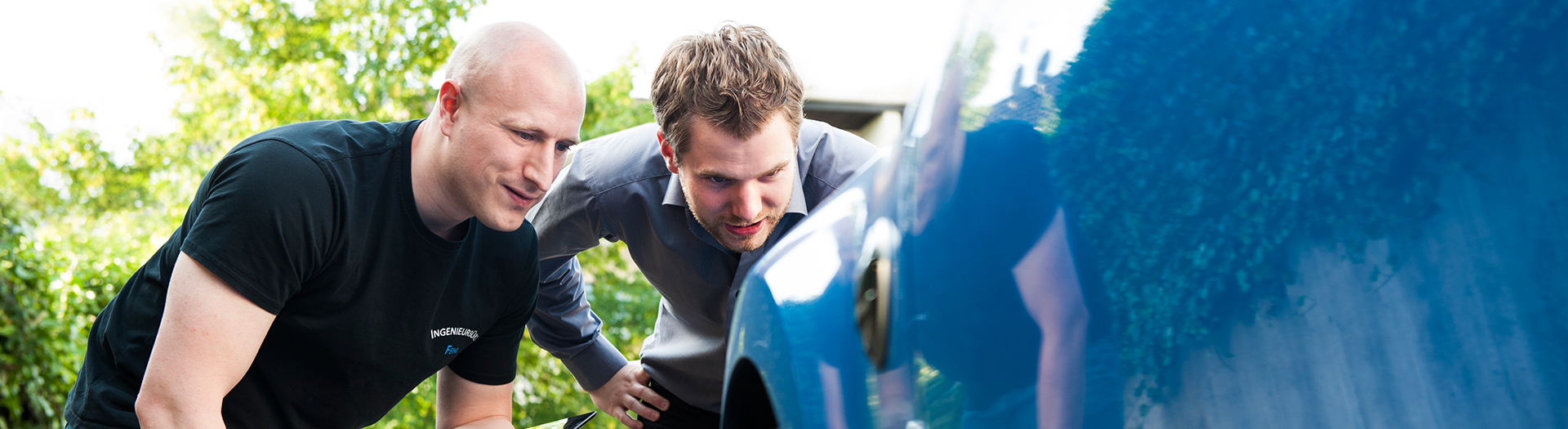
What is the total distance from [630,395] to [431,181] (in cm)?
127

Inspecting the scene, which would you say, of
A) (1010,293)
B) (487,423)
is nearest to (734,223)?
(487,423)

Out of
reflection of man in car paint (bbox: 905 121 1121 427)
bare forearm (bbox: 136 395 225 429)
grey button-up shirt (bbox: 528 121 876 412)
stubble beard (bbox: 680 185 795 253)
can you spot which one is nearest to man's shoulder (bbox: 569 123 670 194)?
grey button-up shirt (bbox: 528 121 876 412)

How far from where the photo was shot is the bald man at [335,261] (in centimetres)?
159

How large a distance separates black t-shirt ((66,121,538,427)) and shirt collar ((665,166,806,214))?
448 millimetres

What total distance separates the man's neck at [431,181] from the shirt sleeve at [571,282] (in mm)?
513

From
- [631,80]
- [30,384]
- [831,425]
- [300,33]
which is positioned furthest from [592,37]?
[831,425]

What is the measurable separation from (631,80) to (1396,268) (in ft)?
19.1

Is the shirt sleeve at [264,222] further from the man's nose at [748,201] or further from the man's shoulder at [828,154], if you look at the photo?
the man's shoulder at [828,154]

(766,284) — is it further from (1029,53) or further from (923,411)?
(1029,53)

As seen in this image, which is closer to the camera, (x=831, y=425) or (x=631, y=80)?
(x=831, y=425)

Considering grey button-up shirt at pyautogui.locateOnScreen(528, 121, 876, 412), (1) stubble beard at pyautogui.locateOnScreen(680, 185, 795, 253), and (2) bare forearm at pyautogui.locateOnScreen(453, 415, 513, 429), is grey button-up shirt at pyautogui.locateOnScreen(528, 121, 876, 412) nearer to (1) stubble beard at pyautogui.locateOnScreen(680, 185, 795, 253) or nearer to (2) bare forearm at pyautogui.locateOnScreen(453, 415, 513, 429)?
(1) stubble beard at pyautogui.locateOnScreen(680, 185, 795, 253)

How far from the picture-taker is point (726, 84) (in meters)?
2.05

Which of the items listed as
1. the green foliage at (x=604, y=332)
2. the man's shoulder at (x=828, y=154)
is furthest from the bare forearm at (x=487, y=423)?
the green foliage at (x=604, y=332)

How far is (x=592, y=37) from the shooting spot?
742 centimetres
